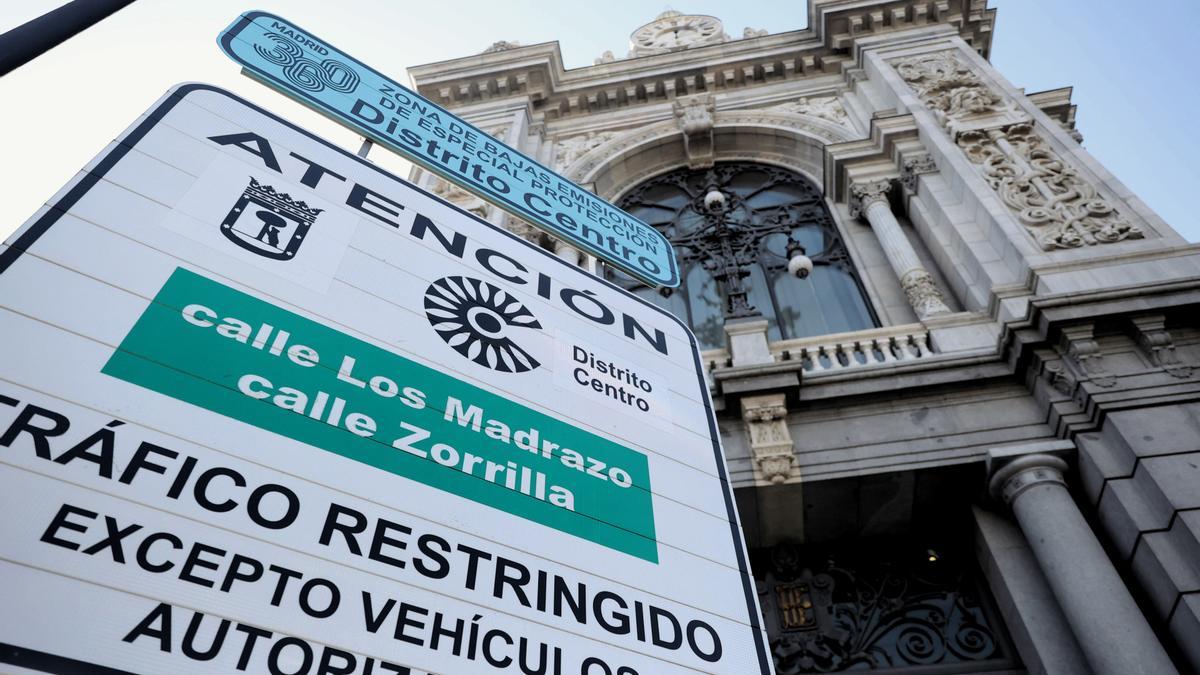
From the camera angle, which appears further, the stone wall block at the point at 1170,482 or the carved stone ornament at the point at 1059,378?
the carved stone ornament at the point at 1059,378

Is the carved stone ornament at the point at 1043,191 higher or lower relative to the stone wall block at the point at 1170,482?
higher

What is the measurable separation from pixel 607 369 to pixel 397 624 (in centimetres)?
195

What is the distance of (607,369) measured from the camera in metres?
3.88

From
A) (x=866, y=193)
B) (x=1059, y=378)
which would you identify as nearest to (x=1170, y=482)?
(x=1059, y=378)

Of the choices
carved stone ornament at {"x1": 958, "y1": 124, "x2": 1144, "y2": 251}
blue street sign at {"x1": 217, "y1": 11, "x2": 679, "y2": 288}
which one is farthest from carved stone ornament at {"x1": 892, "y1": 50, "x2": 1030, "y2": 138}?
blue street sign at {"x1": 217, "y1": 11, "x2": 679, "y2": 288}

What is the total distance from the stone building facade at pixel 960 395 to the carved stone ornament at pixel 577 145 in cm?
311

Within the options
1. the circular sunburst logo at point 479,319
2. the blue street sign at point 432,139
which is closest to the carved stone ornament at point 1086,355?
the blue street sign at point 432,139

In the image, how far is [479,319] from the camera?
11.8ft

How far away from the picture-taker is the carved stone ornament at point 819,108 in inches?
578

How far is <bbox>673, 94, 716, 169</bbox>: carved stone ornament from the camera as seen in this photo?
15.0 m

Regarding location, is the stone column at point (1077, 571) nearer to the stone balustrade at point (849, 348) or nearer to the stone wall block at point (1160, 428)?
the stone wall block at point (1160, 428)

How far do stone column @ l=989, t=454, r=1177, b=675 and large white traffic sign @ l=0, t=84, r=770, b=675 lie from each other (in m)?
3.88

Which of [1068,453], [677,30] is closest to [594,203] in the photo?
[1068,453]

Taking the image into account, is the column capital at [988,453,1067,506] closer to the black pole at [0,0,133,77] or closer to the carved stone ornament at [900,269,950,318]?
the carved stone ornament at [900,269,950,318]
